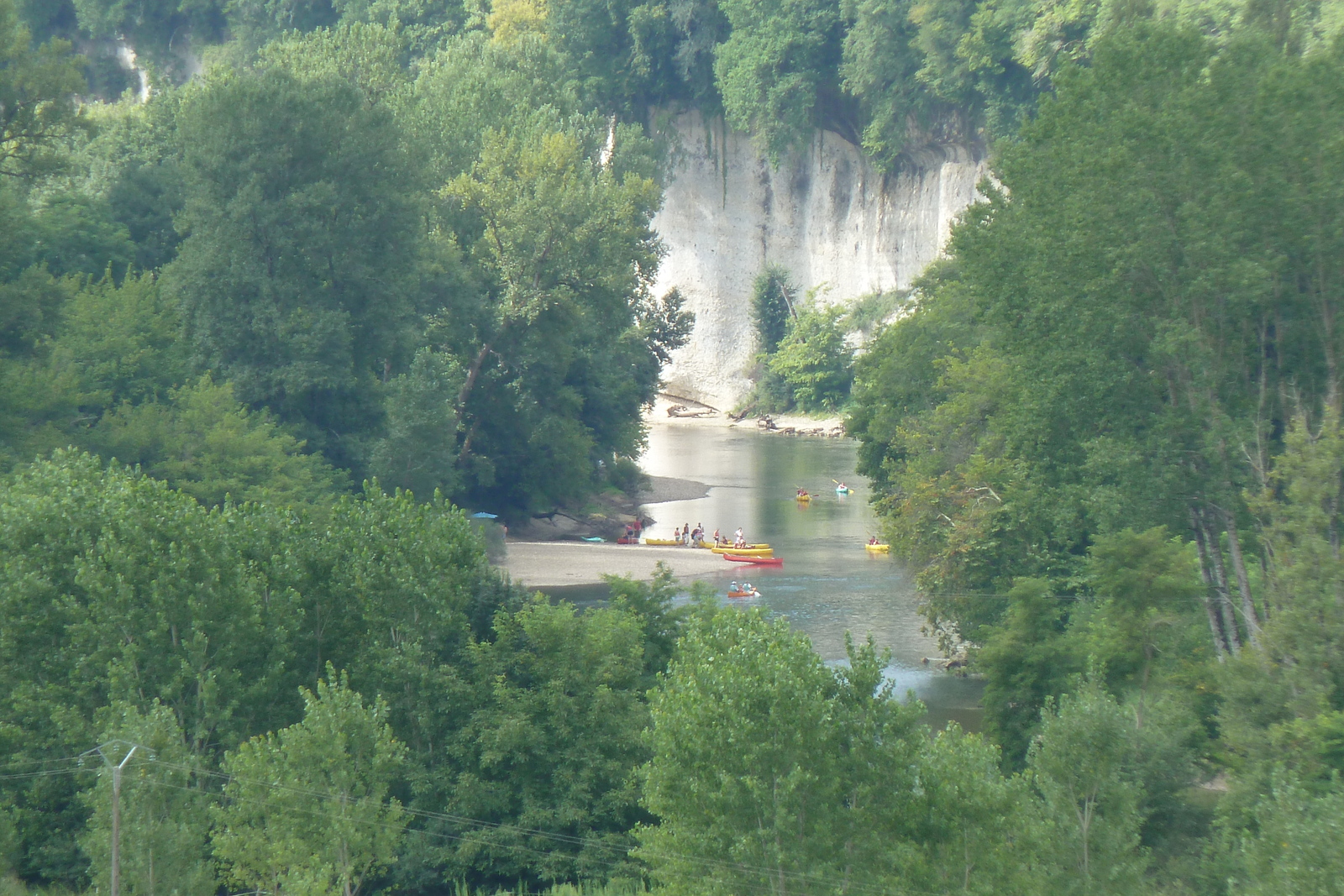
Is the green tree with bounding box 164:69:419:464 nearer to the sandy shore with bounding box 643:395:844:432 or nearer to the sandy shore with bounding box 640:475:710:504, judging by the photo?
the sandy shore with bounding box 640:475:710:504

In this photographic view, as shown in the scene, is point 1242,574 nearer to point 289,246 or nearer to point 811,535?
point 289,246

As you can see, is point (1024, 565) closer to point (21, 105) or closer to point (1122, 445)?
point (1122, 445)

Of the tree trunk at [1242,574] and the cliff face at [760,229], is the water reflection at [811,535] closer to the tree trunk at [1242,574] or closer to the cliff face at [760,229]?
the tree trunk at [1242,574]

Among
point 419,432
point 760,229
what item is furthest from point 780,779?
point 760,229

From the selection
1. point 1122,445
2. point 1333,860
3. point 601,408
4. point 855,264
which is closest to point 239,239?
point 601,408

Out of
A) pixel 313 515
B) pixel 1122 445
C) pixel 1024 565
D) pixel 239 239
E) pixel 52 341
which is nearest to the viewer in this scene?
pixel 1122 445

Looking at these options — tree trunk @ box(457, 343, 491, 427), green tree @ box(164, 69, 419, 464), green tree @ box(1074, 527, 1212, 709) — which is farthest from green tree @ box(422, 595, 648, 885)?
tree trunk @ box(457, 343, 491, 427)
